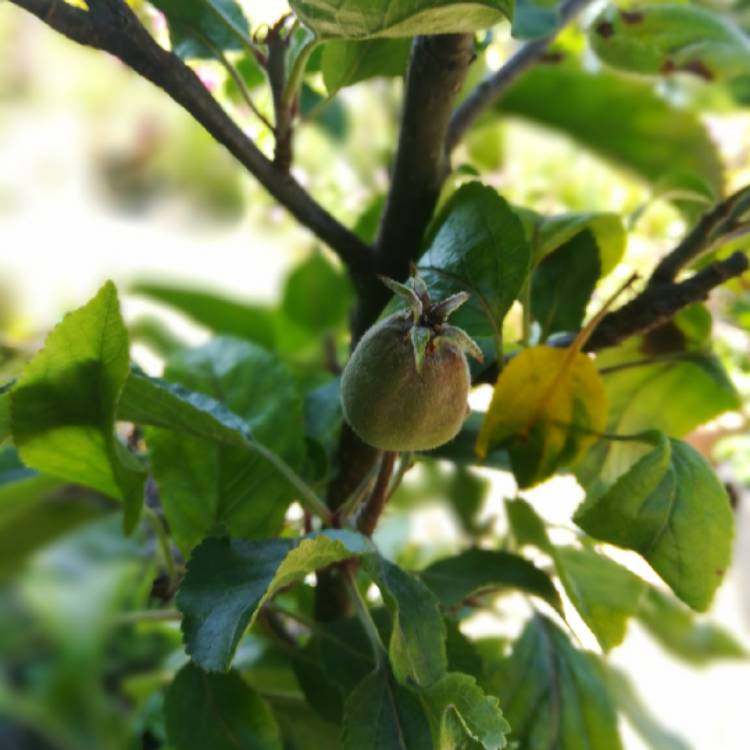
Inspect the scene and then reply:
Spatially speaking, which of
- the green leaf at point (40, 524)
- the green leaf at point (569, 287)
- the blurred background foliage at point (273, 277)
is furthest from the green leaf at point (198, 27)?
the green leaf at point (40, 524)

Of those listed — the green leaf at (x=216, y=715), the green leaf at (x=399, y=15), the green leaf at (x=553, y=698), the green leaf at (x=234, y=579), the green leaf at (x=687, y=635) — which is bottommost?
the green leaf at (x=687, y=635)

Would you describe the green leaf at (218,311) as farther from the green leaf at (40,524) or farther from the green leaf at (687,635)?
the green leaf at (687,635)

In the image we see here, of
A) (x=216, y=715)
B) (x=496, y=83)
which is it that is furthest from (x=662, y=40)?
(x=216, y=715)

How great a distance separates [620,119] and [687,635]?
0.92ft

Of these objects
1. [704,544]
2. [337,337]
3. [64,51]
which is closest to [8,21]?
[64,51]

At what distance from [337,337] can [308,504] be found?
23 cm

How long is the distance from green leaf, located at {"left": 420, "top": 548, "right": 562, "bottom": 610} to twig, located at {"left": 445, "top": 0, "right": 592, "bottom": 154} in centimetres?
→ 14

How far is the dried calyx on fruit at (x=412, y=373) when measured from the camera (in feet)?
0.68

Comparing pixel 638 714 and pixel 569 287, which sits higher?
pixel 569 287

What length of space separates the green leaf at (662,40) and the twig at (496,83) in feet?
0.06

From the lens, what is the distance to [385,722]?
9.1 inches

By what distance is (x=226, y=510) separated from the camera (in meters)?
0.29

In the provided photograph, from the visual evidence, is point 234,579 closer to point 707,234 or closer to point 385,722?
point 385,722

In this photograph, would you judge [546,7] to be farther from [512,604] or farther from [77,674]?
[77,674]
